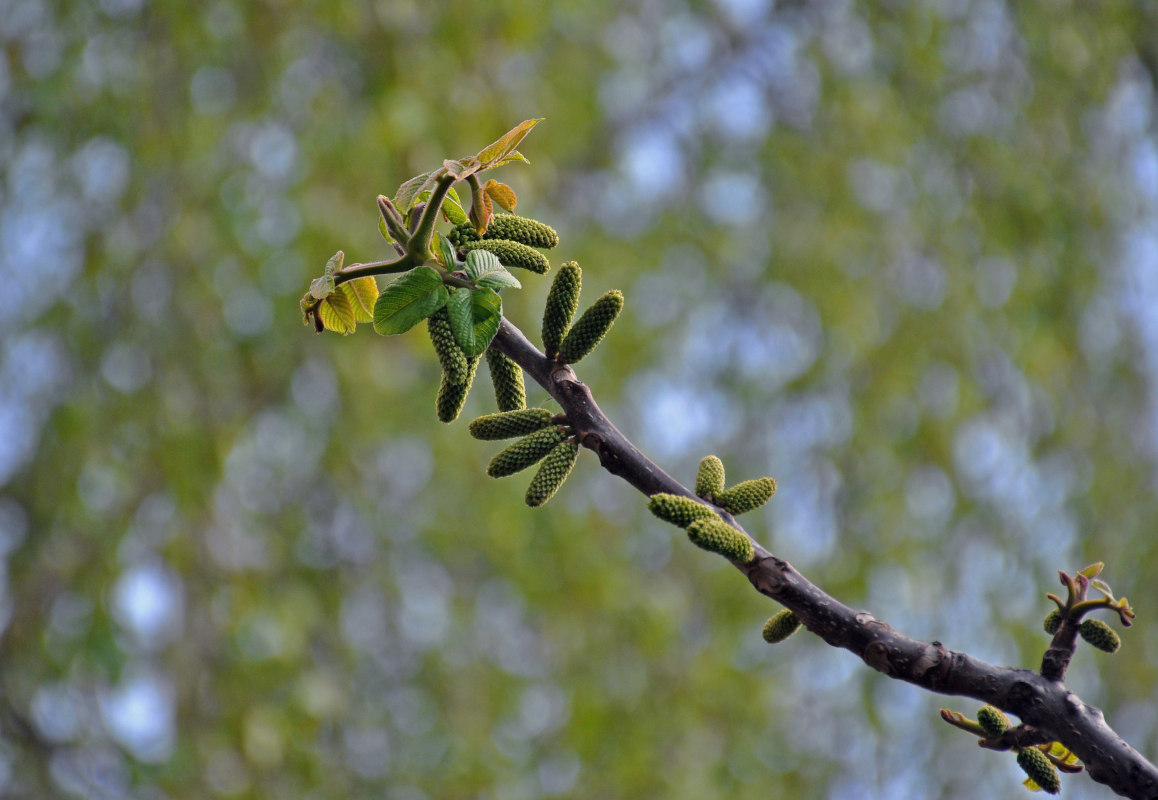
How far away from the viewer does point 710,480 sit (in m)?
0.52

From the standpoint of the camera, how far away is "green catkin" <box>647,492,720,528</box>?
43cm

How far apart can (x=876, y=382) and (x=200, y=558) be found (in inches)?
65.3

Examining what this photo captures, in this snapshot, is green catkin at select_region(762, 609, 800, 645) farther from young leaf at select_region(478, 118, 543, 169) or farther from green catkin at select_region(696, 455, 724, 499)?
young leaf at select_region(478, 118, 543, 169)

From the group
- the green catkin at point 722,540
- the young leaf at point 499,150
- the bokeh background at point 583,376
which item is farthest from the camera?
the bokeh background at point 583,376

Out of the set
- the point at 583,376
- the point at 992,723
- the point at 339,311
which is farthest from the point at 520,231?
the point at 583,376

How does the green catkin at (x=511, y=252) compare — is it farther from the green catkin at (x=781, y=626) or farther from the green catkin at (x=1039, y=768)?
the green catkin at (x=1039, y=768)

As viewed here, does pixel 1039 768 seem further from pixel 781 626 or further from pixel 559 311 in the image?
pixel 559 311

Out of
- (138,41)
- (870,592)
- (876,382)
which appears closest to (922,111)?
(876,382)

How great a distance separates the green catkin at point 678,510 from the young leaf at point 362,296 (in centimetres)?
21

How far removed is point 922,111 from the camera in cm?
283

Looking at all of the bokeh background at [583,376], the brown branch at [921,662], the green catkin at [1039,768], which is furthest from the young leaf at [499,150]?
the bokeh background at [583,376]

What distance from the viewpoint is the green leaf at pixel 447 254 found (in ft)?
1.64

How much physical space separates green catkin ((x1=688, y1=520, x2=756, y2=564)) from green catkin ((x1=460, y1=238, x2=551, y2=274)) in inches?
6.7

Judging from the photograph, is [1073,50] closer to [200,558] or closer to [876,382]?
[876,382]
